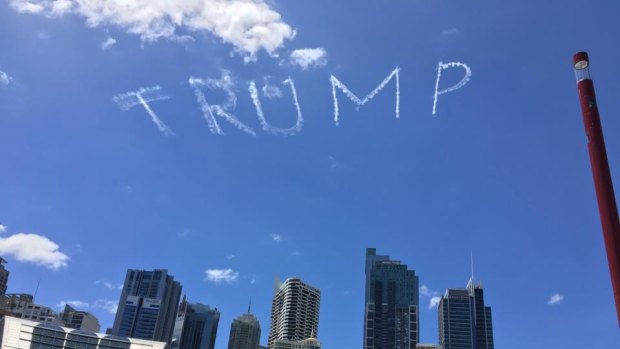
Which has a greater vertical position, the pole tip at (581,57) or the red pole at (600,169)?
the pole tip at (581,57)

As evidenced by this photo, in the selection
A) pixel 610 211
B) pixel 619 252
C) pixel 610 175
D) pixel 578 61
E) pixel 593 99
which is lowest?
pixel 619 252

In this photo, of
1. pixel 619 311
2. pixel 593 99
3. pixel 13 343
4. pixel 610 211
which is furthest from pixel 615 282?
pixel 13 343

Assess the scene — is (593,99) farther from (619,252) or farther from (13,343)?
(13,343)

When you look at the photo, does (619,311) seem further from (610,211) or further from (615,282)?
(610,211)

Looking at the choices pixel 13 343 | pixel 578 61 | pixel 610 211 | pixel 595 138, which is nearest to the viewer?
pixel 610 211

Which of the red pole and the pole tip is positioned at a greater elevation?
the pole tip

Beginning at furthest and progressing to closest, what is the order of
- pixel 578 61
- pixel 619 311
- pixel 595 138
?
1. pixel 578 61
2. pixel 595 138
3. pixel 619 311

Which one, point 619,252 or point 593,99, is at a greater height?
point 593,99

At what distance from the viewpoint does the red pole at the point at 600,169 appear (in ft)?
149

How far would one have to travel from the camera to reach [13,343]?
194375 mm

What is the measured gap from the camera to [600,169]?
49.4 metres

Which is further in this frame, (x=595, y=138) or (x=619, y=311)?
(x=595, y=138)

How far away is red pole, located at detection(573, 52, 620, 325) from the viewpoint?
45.3m

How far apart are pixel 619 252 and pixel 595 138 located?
10928 millimetres
